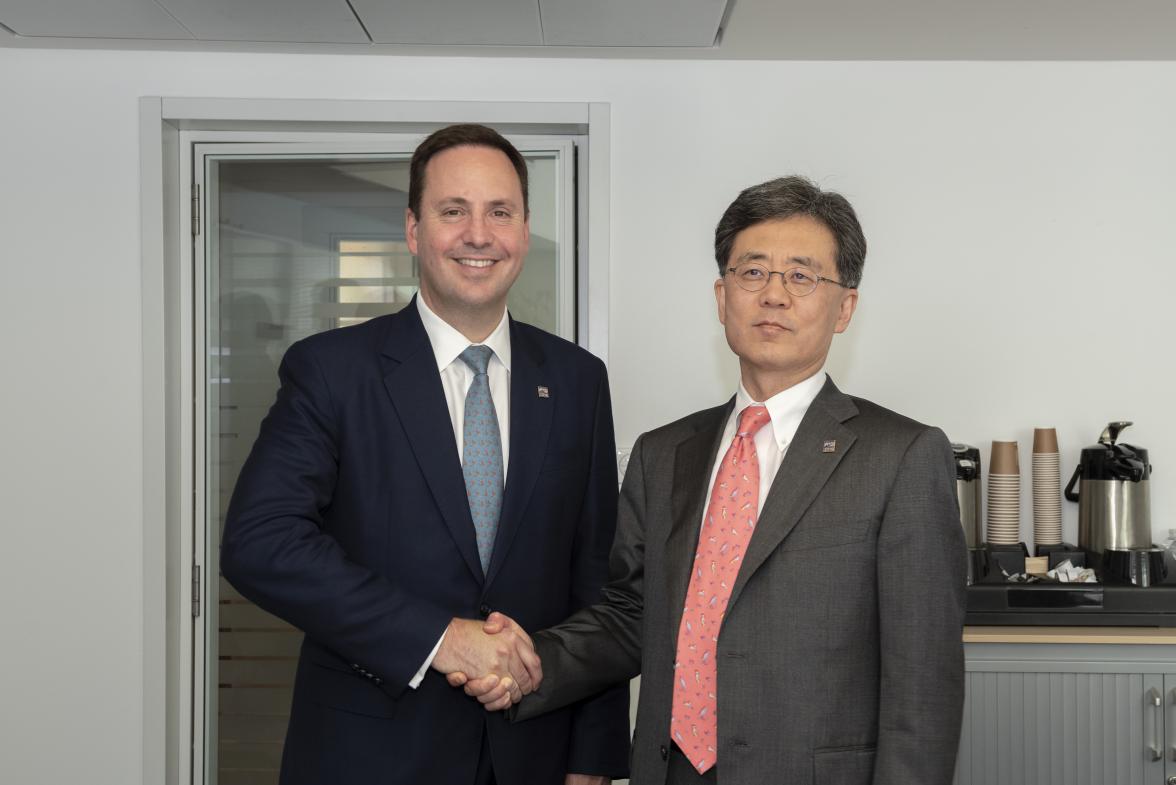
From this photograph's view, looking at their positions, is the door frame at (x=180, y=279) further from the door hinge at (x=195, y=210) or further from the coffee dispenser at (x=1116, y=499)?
the coffee dispenser at (x=1116, y=499)

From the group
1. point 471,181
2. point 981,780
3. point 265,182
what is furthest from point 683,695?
point 265,182

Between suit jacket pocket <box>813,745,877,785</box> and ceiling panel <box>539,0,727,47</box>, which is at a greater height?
ceiling panel <box>539,0,727,47</box>

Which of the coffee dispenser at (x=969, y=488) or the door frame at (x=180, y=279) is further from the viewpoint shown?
the door frame at (x=180, y=279)

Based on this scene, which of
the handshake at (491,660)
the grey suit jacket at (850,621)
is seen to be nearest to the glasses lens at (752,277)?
the grey suit jacket at (850,621)

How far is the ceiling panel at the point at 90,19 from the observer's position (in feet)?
8.29

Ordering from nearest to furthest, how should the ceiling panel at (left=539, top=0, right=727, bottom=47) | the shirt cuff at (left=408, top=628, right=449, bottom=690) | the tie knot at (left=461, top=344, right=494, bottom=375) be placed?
the shirt cuff at (left=408, top=628, right=449, bottom=690), the tie knot at (left=461, top=344, right=494, bottom=375), the ceiling panel at (left=539, top=0, right=727, bottom=47)

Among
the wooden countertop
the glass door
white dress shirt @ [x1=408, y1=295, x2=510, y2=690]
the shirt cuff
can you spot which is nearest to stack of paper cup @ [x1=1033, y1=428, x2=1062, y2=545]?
the wooden countertop

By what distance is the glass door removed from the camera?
3.03m

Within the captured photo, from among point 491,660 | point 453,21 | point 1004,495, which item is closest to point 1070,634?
point 1004,495

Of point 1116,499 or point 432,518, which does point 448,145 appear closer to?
point 432,518

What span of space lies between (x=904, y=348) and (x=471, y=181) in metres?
1.67

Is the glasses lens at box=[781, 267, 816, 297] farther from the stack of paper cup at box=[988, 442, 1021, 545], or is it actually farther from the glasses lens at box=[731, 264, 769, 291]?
the stack of paper cup at box=[988, 442, 1021, 545]

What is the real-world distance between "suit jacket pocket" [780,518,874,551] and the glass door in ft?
5.58

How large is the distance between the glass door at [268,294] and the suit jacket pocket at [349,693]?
1.41 meters
